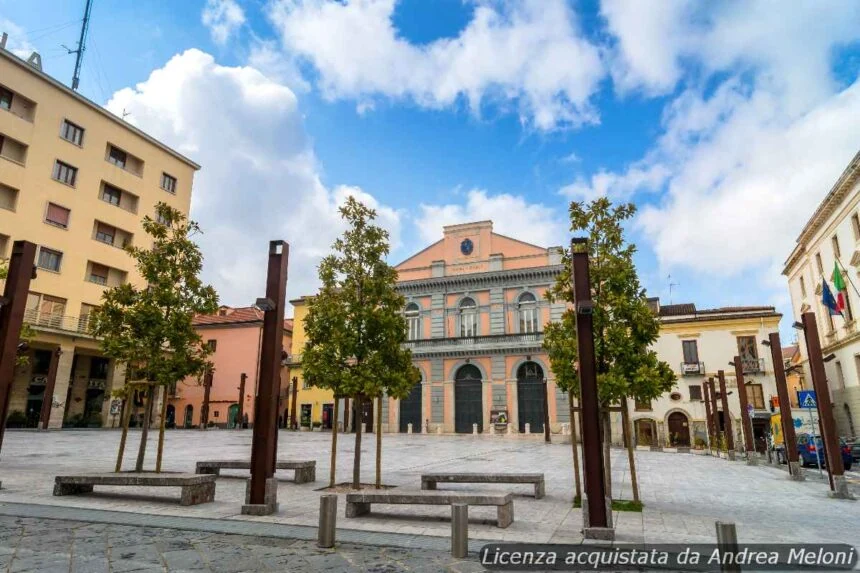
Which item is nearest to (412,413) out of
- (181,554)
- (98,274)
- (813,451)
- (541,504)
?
(98,274)

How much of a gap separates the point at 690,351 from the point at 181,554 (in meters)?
36.7

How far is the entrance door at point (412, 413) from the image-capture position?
129 feet

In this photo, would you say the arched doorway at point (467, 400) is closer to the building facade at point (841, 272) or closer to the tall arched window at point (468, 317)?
the tall arched window at point (468, 317)

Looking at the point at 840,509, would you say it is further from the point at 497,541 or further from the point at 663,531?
the point at 497,541

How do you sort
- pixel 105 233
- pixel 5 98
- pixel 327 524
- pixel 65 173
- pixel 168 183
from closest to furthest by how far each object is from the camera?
1. pixel 327 524
2. pixel 5 98
3. pixel 65 173
4. pixel 105 233
5. pixel 168 183

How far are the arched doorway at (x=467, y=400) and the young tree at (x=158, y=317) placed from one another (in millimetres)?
28576

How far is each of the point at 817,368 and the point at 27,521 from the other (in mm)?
14187

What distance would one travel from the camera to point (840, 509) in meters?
9.00

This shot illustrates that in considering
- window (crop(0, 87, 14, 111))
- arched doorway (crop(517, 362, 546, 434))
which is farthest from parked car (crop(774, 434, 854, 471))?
window (crop(0, 87, 14, 111))

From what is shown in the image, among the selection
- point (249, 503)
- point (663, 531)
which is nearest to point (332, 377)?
point (249, 503)

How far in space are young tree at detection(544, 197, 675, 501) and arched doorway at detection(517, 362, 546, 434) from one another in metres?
27.5

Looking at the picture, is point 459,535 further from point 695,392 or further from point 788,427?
point 695,392

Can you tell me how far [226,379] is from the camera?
146 ft

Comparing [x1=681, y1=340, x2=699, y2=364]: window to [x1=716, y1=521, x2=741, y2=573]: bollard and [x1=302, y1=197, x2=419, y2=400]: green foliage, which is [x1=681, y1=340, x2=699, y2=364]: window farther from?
[x1=716, y1=521, x2=741, y2=573]: bollard
